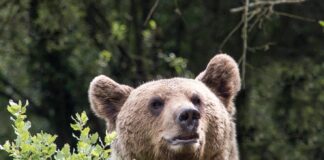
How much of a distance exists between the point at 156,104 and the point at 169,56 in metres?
8.42

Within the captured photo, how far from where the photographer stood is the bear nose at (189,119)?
843 cm

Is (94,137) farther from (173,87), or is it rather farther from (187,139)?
(173,87)

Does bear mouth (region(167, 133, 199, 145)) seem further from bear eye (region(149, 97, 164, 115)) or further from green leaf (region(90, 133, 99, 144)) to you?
green leaf (region(90, 133, 99, 144))

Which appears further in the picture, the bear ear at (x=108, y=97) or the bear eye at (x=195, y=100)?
the bear ear at (x=108, y=97)

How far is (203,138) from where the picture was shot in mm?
8648

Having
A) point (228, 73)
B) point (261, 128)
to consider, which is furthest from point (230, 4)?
point (228, 73)

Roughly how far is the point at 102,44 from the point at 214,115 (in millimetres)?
8863

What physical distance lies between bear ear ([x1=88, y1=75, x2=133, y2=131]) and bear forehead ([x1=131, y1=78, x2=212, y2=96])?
0.25 metres

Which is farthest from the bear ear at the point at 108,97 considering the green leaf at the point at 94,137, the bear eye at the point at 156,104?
the green leaf at the point at 94,137

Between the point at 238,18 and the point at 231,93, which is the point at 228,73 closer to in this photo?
the point at 231,93

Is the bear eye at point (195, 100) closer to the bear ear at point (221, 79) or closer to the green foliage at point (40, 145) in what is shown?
the bear ear at point (221, 79)

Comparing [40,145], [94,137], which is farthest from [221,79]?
[40,145]

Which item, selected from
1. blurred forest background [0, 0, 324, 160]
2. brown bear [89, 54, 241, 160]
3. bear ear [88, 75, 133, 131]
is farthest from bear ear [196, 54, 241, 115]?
blurred forest background [0, 0, 324, 160]

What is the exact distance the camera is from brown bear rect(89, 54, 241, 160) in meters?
8.55
